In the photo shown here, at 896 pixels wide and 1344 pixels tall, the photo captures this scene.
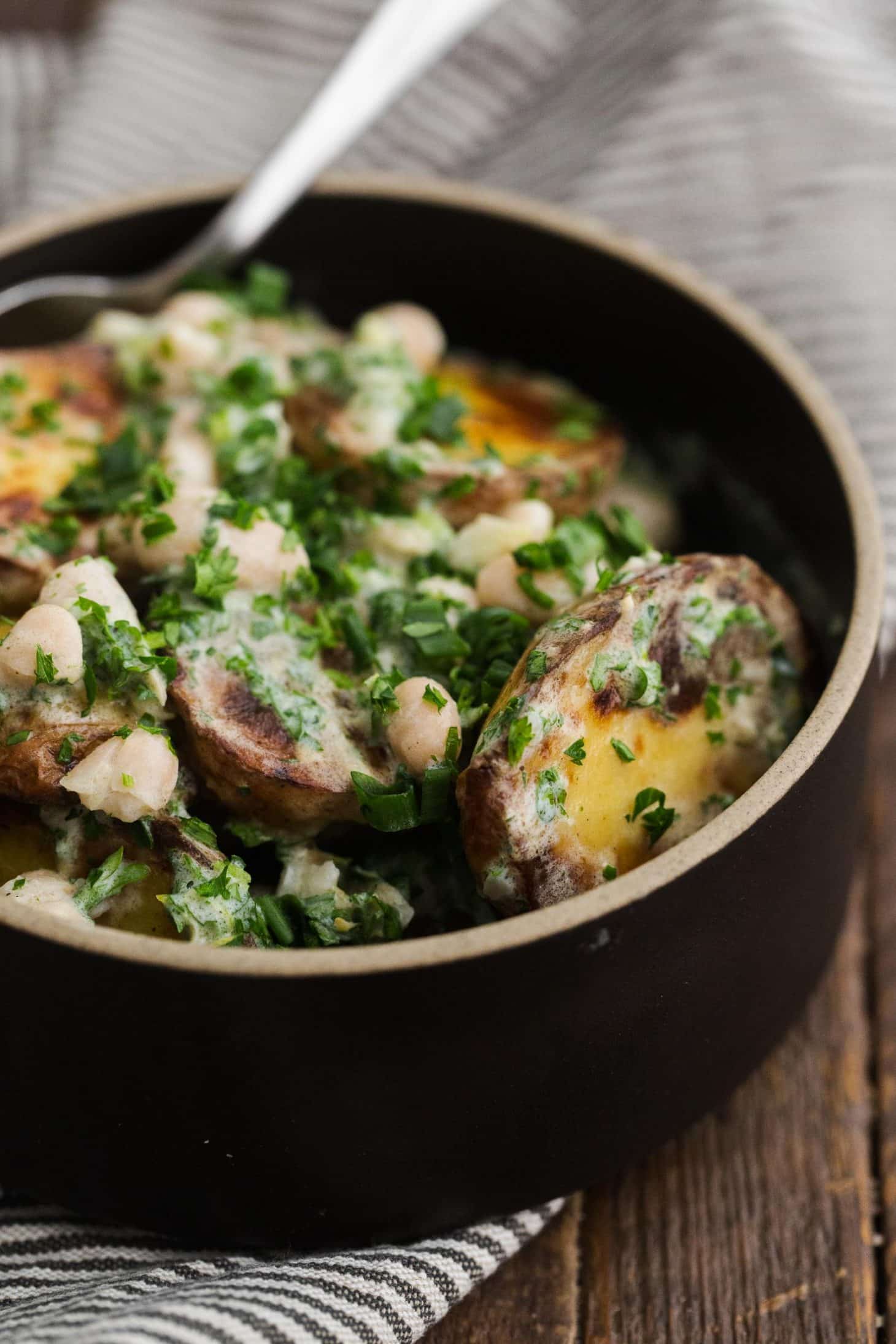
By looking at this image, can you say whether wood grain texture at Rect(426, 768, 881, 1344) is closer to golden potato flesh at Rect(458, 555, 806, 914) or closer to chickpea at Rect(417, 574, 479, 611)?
golden potato flesh at Rect(458, 555, 806, 914)

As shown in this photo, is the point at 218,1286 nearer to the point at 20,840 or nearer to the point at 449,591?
the point at 20,840

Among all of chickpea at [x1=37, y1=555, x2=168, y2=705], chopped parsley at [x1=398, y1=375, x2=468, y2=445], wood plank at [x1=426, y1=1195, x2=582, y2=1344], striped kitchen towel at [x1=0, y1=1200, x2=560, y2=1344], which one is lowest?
wood plank at [x1=426, y1=1195, x2=582, y2=1344]

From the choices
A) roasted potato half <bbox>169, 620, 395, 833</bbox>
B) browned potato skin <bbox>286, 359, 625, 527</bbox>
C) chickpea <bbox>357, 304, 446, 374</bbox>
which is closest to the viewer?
roasted potato half <bbox>169, 620, 395, 833</bbox>

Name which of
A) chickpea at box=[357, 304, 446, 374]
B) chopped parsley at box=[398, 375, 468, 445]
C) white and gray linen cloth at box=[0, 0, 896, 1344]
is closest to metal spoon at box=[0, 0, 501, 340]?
chickpea at box=[357, 304, 446, 374]

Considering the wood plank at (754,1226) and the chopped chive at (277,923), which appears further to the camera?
the wood plank at (754,1226)

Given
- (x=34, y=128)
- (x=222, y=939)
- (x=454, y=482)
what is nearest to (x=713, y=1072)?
(x=222, y=939)

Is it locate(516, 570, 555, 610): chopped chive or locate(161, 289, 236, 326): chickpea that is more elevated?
locate(161, 289, 236, 326): chickpea

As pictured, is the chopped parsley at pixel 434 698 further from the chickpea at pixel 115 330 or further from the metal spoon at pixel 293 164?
the metal spoon at pixel 293 164

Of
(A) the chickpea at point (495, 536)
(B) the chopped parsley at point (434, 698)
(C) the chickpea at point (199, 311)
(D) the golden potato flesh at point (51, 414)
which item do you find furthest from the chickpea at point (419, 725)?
(C) the chickpea at point (199, 311)
